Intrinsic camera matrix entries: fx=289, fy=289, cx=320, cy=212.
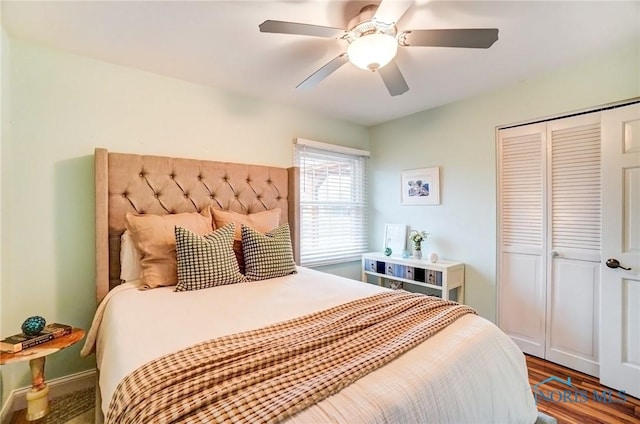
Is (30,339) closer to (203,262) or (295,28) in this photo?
(203,262)

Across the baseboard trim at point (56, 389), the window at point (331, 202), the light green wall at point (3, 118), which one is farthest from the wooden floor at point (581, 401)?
the light green wall at point (3, 118)

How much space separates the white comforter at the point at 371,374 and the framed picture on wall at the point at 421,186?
1.70m

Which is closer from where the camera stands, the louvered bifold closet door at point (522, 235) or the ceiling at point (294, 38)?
the ceiling at point (294, 38)

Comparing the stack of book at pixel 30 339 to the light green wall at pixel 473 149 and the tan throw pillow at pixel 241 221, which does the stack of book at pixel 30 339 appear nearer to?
the tan throw pillow at pixel 241 221

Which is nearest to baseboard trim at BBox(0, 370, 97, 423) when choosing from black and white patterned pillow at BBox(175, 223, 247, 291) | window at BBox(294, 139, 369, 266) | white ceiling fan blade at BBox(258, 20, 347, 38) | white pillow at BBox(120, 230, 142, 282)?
white pillow at BBox(120, 230, 142, 282)

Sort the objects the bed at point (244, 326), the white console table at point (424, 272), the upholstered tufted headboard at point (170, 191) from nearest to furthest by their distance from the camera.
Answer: the bed at point (244, 326), the upholstered tufted headboard at point (170, 191), the white console table at point (424, 272)

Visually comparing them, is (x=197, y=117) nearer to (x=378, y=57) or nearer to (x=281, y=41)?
(x=281, y=41)

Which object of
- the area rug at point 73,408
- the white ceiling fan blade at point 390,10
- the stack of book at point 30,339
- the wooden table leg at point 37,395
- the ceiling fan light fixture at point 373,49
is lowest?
the area rug at point 73,408

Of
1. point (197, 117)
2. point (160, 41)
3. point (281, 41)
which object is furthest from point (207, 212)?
point (281, 41)

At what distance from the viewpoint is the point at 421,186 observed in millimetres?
3092

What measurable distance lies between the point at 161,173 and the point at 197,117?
1.93 ft

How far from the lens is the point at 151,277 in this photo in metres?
1.74

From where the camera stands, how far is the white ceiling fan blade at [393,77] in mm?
1705

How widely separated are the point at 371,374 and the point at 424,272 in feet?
6.82
